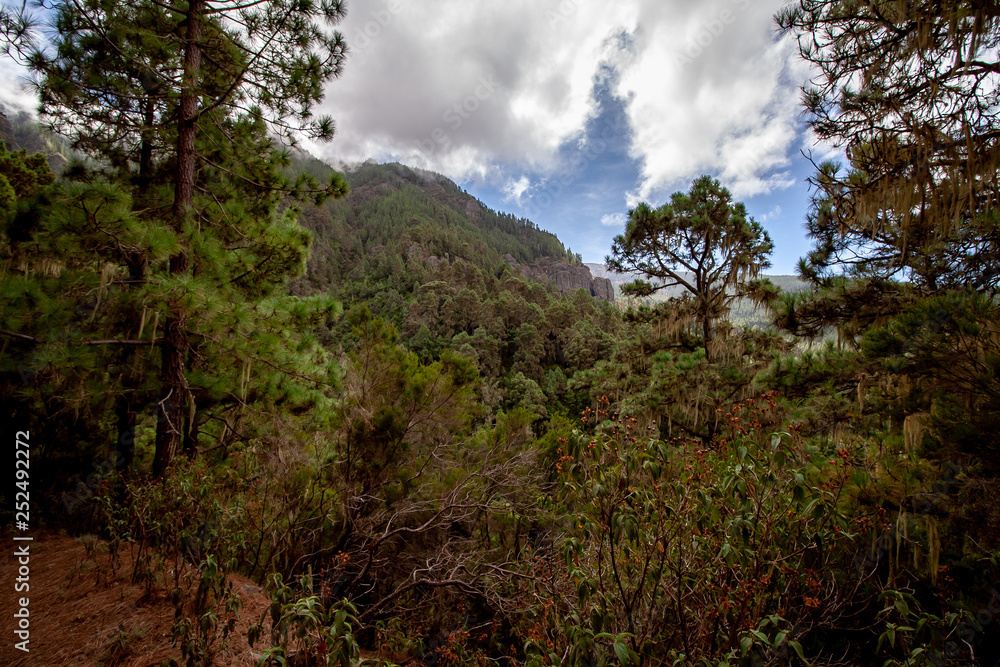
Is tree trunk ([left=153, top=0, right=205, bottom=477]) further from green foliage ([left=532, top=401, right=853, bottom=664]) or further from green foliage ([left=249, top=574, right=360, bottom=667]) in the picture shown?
green foliage ([left=532, top=401, right=853, bottom=664])

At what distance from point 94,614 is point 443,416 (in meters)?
3.33

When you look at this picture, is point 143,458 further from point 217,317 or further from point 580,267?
point 580,267

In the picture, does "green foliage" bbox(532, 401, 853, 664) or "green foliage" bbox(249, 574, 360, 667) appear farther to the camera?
"green foliage" bbox(532, 401, 853, 664)

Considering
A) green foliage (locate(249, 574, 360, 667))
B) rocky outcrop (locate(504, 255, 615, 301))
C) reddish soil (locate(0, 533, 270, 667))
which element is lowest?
reddish soil (locate(0, 533, 270, 667))

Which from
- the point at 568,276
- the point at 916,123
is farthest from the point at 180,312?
the point at 568,276

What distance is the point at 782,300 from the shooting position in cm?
480

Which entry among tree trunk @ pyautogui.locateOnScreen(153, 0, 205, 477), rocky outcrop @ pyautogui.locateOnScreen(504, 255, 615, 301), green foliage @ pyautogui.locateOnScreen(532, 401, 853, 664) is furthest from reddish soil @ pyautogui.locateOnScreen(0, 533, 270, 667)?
rocky outcrop @ pyautogui.locateOnScreen(504, 255, 615, 301)

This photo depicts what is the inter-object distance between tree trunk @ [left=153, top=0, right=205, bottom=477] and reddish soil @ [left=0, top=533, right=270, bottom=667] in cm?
90

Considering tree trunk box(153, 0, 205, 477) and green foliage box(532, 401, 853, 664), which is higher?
tree trunk box(153, 0, 205, 477)

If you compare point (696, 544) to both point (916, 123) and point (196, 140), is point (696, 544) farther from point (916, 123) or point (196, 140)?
point (196, 140)

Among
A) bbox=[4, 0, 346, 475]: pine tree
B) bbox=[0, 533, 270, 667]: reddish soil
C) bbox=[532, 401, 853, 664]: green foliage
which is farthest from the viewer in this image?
bbox=[4, 0, 346, 475]: pine tree

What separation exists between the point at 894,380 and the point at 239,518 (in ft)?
18.7

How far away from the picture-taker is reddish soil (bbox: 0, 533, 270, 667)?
2230 mm

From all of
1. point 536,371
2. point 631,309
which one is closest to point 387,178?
point 536,371
